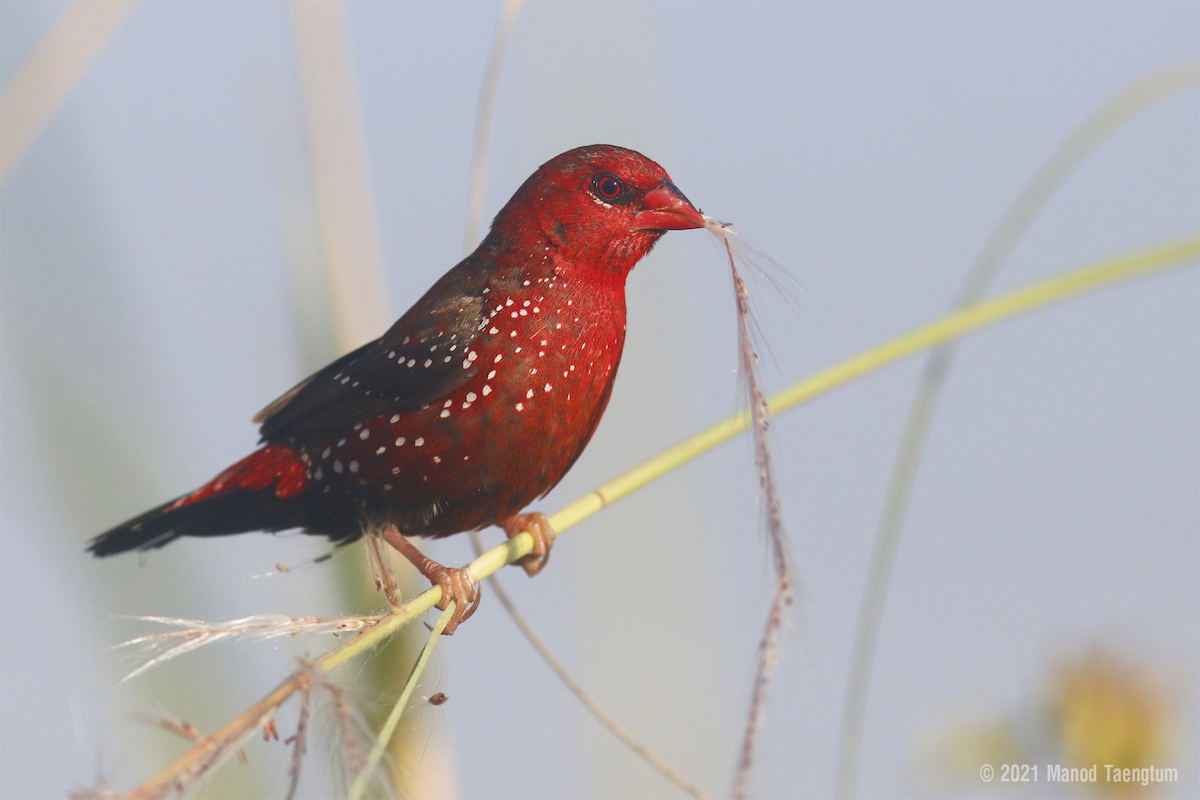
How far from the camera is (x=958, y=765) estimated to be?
6.59 ft

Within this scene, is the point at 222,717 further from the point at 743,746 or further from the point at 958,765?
the point at 958,765

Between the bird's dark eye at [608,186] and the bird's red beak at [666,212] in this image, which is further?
the bird's dark eye at [608,186]

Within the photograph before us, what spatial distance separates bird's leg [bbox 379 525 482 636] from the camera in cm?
195

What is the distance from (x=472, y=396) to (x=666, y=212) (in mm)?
501

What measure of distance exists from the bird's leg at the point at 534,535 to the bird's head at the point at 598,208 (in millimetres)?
603

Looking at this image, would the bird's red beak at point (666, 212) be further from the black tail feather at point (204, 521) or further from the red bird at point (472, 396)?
the black tail feather at point (204, 521)

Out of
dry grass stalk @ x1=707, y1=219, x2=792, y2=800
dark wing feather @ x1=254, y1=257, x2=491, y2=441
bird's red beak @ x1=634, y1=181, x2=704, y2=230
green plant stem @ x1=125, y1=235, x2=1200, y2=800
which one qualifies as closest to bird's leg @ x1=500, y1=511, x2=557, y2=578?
dark wing feather @ x1=254, y1=257, x2=491, y2=441

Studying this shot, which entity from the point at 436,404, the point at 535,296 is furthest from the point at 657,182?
the point at 436,404

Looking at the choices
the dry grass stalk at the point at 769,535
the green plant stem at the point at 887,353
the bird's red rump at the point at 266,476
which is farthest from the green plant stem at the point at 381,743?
the bird's red rump at the point at 266,476

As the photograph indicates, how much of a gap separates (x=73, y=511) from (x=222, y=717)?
19.2 inches

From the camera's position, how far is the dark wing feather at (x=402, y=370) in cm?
211

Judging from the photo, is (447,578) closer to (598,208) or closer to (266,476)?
(266,476)

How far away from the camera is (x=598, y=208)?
213cm

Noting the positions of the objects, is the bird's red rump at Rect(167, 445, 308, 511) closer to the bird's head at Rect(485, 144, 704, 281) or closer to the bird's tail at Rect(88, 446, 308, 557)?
the bird's tail at Rect(88, 446, 308, 557)
